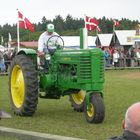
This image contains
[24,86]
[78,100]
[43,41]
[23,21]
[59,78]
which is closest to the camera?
[24,86]

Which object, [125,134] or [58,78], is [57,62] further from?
[125,134]

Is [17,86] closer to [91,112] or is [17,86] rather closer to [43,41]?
[43,41]

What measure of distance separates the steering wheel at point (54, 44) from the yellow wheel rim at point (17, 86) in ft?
2.89

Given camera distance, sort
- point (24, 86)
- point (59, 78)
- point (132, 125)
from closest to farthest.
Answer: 1. point (132, 125)
2. point (24, 86)
3. point (59, 78)

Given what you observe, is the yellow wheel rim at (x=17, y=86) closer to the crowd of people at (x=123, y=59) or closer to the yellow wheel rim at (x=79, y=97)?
the yellow wheel rim at (x=79, y=97)

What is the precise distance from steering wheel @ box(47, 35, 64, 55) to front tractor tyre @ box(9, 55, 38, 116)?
0.54 m

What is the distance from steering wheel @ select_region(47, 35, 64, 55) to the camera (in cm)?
1145

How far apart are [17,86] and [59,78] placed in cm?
115

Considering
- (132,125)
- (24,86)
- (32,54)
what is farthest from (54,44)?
(132,125)

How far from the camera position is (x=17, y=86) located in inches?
466

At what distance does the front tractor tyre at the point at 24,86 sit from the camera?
428 inches

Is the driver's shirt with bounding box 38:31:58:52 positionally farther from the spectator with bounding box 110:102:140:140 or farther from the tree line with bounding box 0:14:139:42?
the tree line with bounding box 0:14:139:42

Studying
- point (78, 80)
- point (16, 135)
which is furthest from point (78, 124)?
point (16, 135)

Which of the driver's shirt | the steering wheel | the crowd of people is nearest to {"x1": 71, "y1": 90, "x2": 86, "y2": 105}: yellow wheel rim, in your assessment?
the steering wheel
